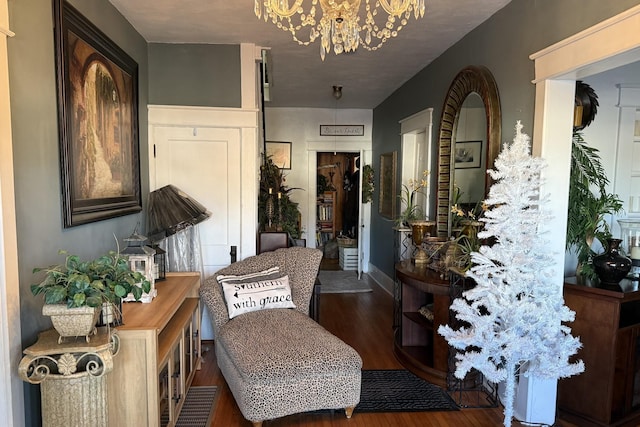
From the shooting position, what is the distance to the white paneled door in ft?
11.6

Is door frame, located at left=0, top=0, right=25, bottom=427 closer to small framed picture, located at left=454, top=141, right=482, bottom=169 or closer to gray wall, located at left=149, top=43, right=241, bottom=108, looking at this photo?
gray wall, located at left=149, top=43, right=241, bottom=108

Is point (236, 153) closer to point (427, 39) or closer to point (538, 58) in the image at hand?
point (427, 39)

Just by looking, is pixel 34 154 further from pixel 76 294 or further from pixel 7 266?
pixel 76 294

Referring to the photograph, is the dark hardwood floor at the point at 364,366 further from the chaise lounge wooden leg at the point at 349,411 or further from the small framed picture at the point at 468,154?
the small framed picture at the point at 468,154

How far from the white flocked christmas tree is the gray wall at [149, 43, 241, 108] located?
7.79ft

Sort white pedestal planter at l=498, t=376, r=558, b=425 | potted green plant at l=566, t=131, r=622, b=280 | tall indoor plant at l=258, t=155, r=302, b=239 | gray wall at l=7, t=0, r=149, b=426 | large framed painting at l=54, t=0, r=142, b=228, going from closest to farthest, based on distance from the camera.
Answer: gray wall at l=7, t=0, r=149, b=426
large framed painting at l=54, t=0, r=142, b=228
white pedestal planter at l=498, t=376, r=558, b=425
potted green plant at l=566, t=131, r=622, b=280
tall indoor plant at l=258, t=155, r=302, b=239

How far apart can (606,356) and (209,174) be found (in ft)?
10.3

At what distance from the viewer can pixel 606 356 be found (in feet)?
7.91

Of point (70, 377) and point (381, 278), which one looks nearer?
point (70, 377)

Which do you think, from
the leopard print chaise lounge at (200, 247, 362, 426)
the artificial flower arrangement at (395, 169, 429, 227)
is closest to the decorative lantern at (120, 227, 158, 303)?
the leopard print chaise lounge at (200, 247, 362, 426)

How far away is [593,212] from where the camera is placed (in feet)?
8.73

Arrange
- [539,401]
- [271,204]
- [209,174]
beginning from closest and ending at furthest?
[539,401]
[209,174]
[271,204]

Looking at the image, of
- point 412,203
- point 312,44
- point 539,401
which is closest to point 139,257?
point 312,44

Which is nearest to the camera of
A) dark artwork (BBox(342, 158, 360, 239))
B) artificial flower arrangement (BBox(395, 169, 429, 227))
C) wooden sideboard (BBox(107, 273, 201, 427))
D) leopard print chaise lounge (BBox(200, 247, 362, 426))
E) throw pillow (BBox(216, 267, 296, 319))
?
wooden sideboard (BBox(107, 273, 201, 427))
